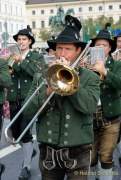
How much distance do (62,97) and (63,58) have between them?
298 millimetres

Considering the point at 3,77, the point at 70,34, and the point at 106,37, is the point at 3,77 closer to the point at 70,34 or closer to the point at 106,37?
the point at 106,37

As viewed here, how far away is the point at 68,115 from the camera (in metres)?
3.95

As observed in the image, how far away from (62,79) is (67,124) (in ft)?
1.19

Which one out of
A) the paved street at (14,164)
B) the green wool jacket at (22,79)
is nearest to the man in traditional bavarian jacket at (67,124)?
the paved street at (14,164)

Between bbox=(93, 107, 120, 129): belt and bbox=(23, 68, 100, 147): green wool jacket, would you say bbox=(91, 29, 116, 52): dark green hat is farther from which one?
bbox=(23, 68, 100, 147): green wool jacket

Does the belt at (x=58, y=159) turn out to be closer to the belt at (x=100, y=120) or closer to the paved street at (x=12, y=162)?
the belt at (x=100, y=120)

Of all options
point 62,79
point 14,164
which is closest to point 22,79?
point 14,164

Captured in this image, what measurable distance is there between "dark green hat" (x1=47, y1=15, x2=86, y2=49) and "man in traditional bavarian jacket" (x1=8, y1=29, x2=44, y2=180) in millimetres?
2279

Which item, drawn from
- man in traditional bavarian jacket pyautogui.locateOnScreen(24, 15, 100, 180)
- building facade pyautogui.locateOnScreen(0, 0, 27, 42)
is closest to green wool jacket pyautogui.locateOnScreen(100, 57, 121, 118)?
man in traditional bavarian jacket pyautogui.locateOnScreen(24, 15, 100, 180)

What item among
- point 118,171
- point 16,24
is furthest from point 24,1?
point 118,171

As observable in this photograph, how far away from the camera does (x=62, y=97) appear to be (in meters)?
3.97

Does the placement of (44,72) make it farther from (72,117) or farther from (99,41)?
(99,41)

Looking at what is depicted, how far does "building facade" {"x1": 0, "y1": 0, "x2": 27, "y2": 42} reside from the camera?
97.5m

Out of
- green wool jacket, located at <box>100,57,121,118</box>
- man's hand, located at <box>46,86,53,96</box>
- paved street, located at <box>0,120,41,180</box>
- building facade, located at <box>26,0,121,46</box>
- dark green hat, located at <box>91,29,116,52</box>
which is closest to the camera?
man's hand, located at <box>46,86,53,96</box>
